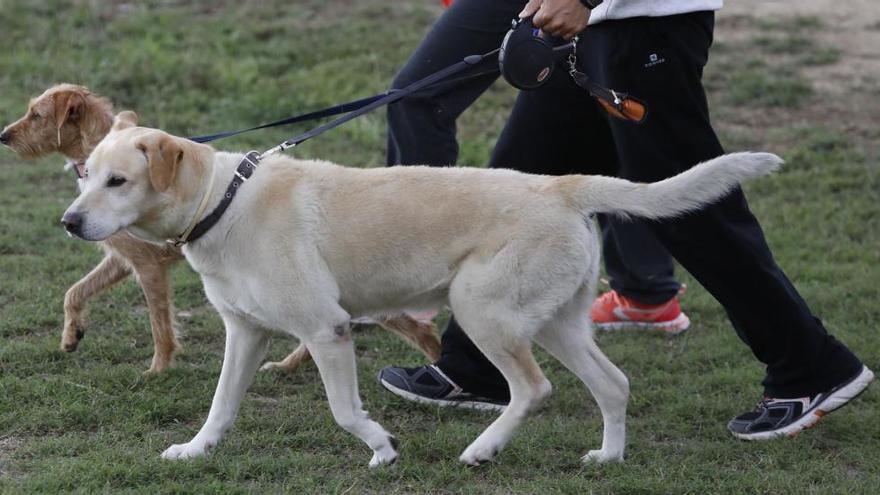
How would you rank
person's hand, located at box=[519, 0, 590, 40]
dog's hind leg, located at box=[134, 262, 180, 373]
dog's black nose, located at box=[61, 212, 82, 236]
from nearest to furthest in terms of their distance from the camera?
dog's black nose, located at box=[61, 212, 82, 236] → person's hand, located at box=[519, 0, 590, 40] → dog's hind leg, located at box=[134, 262, 180, 373]

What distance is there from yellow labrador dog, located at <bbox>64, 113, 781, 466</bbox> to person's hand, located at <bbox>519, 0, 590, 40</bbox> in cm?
50

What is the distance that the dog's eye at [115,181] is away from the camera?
4.06m

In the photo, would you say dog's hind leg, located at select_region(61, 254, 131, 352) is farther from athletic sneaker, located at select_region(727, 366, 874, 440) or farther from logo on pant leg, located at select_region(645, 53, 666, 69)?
athletic sneaker, located at select_region(727, 366, 874, 440)

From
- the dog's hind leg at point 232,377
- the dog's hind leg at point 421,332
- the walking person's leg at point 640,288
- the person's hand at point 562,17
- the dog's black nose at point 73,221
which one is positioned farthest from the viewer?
the walking person's leg at point 640,288

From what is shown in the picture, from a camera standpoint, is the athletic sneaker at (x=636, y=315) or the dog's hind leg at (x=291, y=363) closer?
the dog's hind leg at (x=291, y=363)

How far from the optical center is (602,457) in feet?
14.6

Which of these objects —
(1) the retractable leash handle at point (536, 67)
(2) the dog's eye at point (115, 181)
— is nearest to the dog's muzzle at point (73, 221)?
(2) the dog's eye at point (115, 181)

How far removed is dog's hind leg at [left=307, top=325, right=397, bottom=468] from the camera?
13.6 ft

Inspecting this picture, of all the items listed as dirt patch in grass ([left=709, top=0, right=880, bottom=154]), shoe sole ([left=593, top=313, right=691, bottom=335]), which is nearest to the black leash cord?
shoe sole ([left=593, top=313, right=691, bottom=335])

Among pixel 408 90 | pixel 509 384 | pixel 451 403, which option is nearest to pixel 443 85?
pixel 408 90

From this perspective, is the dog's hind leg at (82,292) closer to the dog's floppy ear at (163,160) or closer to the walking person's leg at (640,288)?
the dog's floppy ear at (163,160)

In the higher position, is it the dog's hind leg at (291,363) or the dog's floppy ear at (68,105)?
the dog's floppy ear at (68,105)

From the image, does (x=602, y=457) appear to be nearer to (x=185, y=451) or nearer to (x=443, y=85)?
(x=185, y=451)

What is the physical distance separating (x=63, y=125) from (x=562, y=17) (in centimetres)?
249
